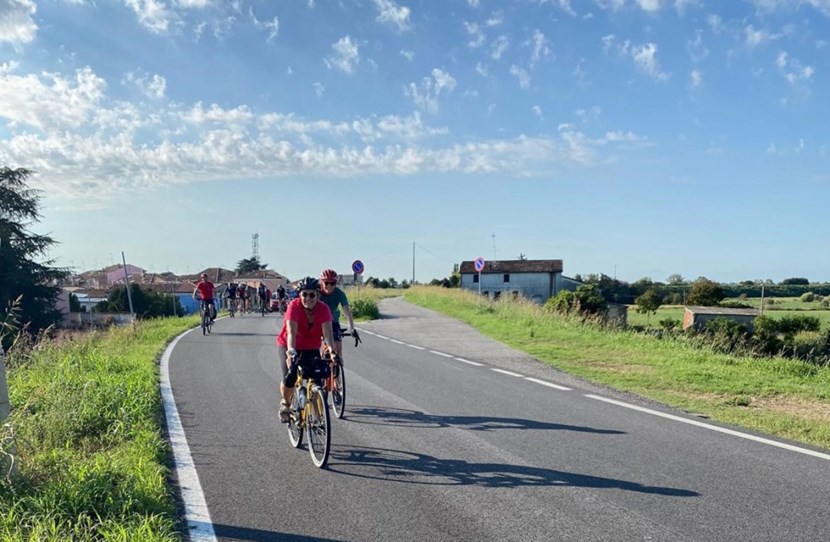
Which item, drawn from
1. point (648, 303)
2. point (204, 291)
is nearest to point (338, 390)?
point (204, 291)

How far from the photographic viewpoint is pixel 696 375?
37.6ft

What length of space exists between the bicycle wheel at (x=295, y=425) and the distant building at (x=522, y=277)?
74368mm

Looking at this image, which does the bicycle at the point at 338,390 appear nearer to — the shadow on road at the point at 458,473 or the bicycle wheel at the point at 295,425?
the bicycle wheel at the point at 295,425

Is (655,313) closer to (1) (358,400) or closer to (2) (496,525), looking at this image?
(1) (358,400)

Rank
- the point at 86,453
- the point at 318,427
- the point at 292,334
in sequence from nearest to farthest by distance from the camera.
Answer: the point at 318,427 → the point at 86,453 → the point at 292,334

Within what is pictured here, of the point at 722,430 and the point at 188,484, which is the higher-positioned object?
the point at 722,430

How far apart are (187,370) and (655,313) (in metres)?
49.9

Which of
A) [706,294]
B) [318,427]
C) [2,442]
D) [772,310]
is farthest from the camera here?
[706,294]

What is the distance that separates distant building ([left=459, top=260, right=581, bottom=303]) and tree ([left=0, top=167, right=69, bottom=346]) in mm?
50679

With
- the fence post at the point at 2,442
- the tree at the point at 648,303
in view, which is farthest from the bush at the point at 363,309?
the tree at the point at 648,303

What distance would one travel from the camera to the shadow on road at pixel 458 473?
547cm

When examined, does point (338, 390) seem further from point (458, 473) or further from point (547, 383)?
point (547, 383)

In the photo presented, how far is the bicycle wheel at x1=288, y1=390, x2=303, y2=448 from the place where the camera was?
6.66 m

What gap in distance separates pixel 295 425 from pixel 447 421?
2.06 meters
